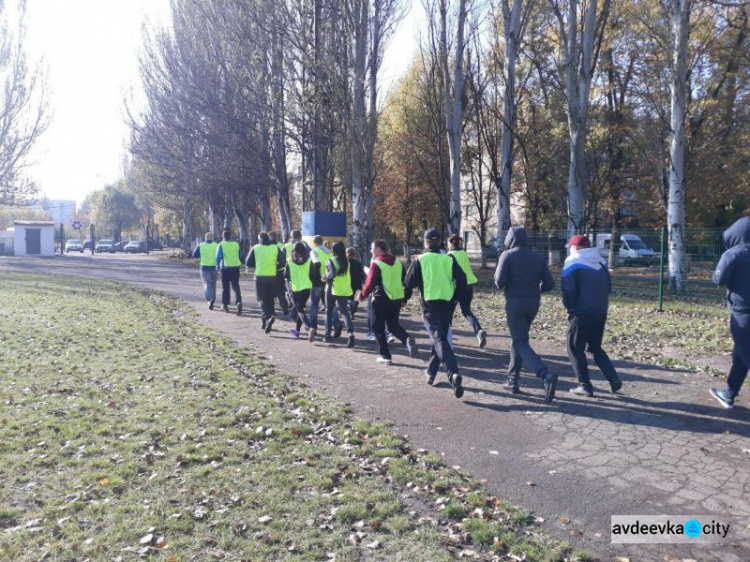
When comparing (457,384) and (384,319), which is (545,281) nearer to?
(457,384)

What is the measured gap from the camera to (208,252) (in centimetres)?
1577

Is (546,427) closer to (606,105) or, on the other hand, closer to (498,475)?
(498,475)

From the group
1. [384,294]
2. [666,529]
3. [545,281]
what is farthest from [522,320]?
[666,529]

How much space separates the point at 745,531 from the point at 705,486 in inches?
28.4

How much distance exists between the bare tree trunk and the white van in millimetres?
618

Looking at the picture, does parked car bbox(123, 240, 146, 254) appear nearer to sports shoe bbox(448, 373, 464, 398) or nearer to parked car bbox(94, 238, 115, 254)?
parked car bbox(94, 238, 115, 254)

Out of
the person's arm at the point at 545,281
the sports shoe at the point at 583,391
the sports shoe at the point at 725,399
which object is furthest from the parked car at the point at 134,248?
the sports shoe at the point at 725,399

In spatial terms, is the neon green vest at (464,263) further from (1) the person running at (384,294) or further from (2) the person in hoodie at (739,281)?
(2) the person in hoodie at (739,281)

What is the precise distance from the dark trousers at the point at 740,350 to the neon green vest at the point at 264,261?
342 inches

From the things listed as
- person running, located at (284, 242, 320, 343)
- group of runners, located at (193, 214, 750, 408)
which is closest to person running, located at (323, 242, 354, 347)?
person running, located at (284, 242, 320, 343)

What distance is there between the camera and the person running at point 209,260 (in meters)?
15.7

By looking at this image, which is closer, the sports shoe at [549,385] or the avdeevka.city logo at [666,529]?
the avdeevka.city logo at [666,529]

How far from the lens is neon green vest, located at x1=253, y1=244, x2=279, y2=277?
12.5 metres

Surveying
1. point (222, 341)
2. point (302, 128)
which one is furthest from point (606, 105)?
point (222, 341)
